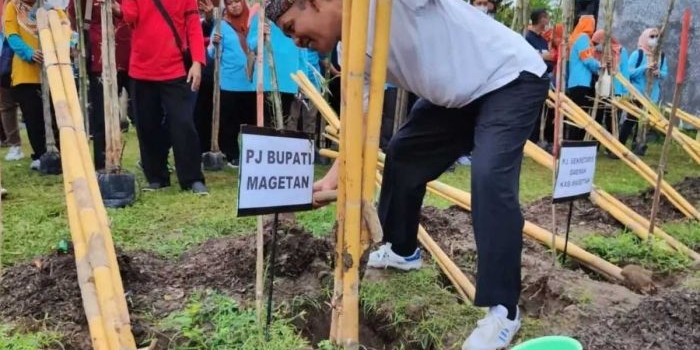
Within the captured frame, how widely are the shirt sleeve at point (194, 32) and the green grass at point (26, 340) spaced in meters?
2.95

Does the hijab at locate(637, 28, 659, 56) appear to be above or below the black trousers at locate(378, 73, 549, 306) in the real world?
above

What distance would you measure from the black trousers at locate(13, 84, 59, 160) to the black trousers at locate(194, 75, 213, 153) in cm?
127

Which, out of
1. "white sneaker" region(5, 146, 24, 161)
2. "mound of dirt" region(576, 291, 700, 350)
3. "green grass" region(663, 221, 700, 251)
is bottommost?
"white sneaker" region(5, 146, 24, 161)

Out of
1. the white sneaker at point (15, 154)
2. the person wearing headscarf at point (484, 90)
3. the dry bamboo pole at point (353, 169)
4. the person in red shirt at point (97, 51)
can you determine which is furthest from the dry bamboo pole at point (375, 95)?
the white sneaker at point (15, 154)

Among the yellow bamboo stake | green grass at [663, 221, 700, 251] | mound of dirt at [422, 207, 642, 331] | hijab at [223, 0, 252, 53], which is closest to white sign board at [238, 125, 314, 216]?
the yellow bamboo stake

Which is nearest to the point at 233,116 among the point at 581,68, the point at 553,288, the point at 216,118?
the point at 216,118

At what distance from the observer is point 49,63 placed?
223cm

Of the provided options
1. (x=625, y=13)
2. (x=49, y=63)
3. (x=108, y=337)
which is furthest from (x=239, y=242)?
(x=625, y=13)

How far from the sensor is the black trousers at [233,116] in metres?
6.07

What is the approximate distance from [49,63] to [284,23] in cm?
83

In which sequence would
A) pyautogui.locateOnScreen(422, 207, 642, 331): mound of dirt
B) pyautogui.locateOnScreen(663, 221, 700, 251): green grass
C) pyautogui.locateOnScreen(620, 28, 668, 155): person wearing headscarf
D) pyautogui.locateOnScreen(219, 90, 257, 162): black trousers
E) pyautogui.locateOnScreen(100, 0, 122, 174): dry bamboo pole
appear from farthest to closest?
pyautogui.locateOnScreen(620, 28, 668, 155): person wearing headscarf < pyautogui.locateOnScreen(219, 90, 257, 162): black trousers < pyautogui.locateOnScreen(100, 0, 122, 174): dry bamboo pole < pyautogui.locateOnScreen(663, 221, 700, 251): green grass < pyautogui.locateOnScreen(422, 207, 642, 331): mound of dirt

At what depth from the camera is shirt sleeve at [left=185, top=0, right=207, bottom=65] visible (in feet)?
15.5

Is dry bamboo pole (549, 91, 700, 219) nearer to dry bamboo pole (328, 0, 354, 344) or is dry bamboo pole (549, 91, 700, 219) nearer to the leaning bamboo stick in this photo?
dry bamboo pole (328, 0, 354, 344)

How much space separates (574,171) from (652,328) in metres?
0.93
